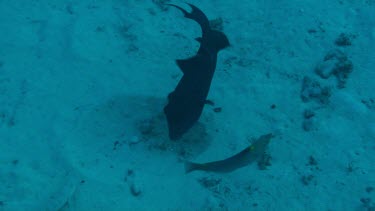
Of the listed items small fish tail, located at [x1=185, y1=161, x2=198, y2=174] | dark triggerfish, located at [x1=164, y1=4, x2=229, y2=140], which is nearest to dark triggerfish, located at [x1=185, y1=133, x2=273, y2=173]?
small fish tail, located at [x1=185, y1=161, x2=198, y2=174]

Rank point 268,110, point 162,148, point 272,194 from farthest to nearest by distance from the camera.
→ point 268,110 < point 162,148 < point 272,194

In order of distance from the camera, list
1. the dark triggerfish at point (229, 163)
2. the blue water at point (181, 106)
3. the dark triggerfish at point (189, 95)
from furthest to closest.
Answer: the blue water at point (181, 106) → the dark triggerfish at point (189, 95) → the dark triggerfish at point (229, 163)

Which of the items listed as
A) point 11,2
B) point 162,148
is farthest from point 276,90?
point 11,2

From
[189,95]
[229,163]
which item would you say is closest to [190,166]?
[229,163]

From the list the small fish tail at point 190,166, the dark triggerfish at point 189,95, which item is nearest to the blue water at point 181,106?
the dark triggerfish at point 189,95

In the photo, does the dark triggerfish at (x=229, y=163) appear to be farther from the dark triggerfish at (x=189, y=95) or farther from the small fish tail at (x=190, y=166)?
the dark triggerfish at (x=189, y=95)

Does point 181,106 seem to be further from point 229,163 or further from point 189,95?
point 229,163

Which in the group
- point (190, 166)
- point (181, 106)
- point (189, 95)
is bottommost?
point (190, 166)

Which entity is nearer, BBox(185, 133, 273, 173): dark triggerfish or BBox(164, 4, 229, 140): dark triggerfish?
BBox(185, 133, 273, 173): dark triggerfish

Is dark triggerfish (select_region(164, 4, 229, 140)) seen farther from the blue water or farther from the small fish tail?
the small fish tail

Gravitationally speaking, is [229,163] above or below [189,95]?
below

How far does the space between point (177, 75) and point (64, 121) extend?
2.15 metres

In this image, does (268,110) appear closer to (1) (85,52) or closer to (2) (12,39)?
(1) (85,52)

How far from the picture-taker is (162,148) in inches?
191
